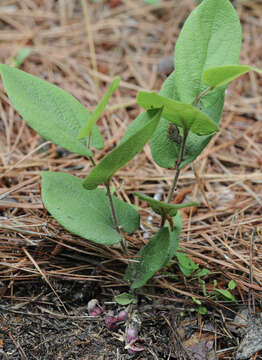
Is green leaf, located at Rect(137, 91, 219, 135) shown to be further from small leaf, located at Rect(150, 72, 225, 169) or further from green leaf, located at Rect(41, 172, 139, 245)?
green leaf, located at Rect(41, 172, 139, 245)

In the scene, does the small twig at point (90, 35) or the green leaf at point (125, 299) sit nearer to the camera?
the green leaf at point (125, 299)

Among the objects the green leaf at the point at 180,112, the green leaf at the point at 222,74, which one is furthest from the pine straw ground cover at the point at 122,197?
the green leaf at the point at 222,74

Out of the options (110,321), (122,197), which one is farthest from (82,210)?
(122,197)

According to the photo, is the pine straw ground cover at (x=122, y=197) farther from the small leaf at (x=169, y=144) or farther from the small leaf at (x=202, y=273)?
the small leaf at (x=169, y=144)

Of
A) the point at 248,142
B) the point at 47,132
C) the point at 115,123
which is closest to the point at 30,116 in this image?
the point at 47,132

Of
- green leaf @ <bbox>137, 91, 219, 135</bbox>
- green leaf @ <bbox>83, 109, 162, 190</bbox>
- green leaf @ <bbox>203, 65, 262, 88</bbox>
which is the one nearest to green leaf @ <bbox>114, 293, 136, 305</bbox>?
green leaf @ <bbox>83, 109, 162, 190</bbox>

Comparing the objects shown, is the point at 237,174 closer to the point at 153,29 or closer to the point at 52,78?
the point at 52,78
